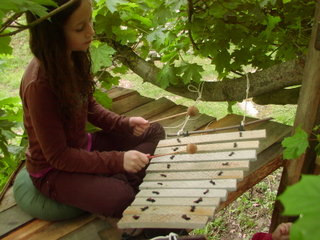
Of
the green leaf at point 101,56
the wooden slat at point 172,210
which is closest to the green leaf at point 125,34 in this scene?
the green leaf at point 101,56

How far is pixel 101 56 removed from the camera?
96.3 inches

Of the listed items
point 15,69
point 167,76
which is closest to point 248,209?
point 167,76

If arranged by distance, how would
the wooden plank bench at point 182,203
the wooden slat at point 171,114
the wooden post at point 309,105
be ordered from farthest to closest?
the wooden slat at point 171,114 < the wooden plank bench at point 182,203 < the wooden post at point 309,105

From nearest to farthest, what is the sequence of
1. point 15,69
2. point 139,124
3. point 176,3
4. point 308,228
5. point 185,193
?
point 308,228, point 185,193, point 176,3, point 139,124, point 15,69

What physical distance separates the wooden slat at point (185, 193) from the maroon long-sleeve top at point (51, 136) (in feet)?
0.94

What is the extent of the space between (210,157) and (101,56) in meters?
1.16

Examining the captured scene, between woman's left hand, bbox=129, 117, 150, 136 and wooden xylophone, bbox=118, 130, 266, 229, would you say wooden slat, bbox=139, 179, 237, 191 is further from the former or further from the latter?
woman's left hand, bbox=129, 117, 150, 136

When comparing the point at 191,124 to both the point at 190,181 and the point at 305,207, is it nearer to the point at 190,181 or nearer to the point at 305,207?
the point at 190,181

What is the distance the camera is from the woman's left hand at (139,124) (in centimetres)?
220

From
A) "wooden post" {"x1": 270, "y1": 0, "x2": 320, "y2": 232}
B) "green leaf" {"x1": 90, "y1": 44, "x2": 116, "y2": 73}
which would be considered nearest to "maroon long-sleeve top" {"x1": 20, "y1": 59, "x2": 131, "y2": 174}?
"green leaf" {"x1": 90, "y1": 44, "x2": 116, "y2": 73}

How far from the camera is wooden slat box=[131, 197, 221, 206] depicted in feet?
4.83

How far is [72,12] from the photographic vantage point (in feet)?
5.21

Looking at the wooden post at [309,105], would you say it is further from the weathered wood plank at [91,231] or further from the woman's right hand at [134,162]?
the weathered wood plank at [91,231]

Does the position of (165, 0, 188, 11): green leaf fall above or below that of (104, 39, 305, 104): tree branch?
above
